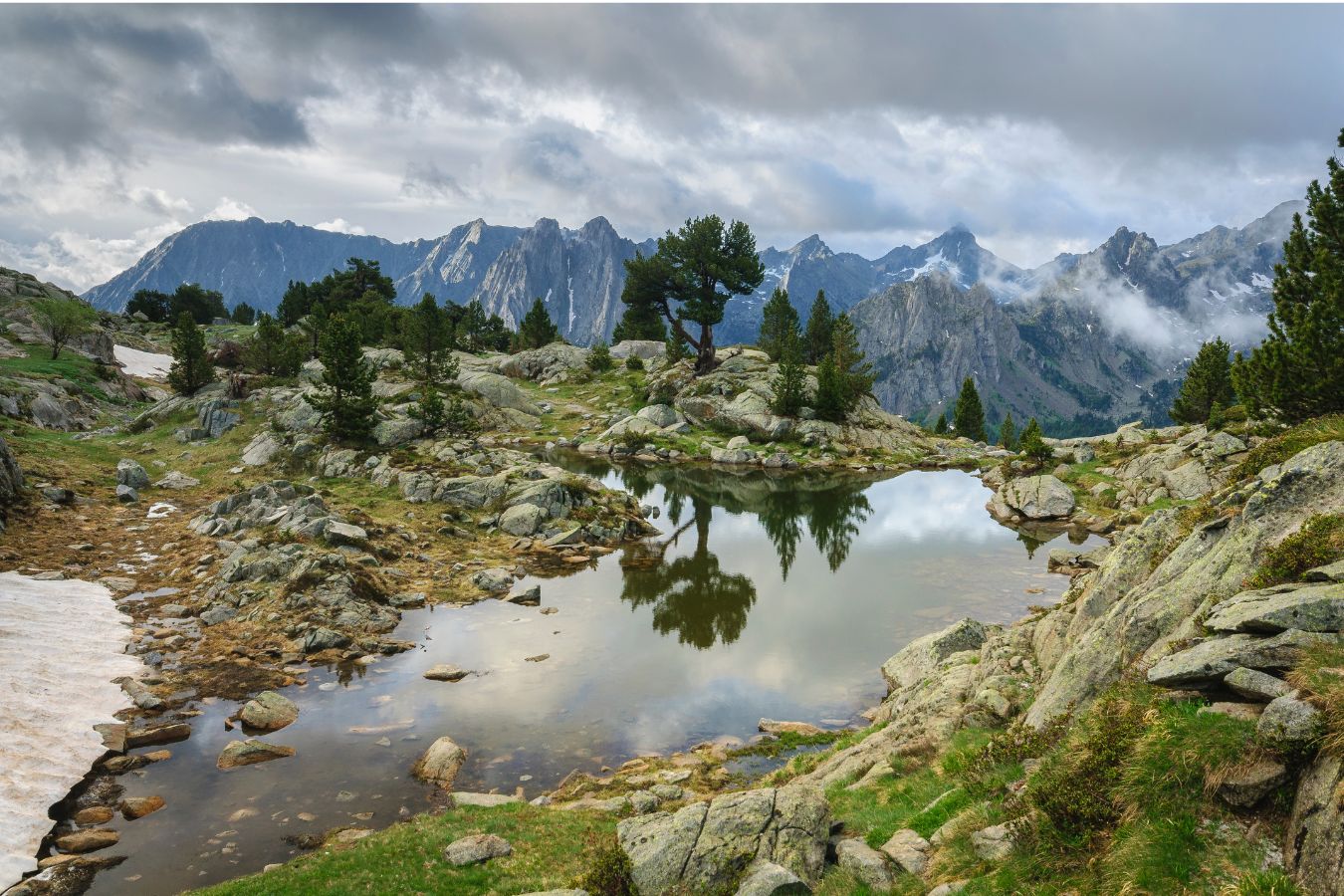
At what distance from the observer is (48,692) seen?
63.4 ft

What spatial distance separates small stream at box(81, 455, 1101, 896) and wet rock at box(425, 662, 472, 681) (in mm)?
383

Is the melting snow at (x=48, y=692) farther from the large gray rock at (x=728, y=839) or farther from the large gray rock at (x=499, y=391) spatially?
the large gray rock at (x=499, y=391)

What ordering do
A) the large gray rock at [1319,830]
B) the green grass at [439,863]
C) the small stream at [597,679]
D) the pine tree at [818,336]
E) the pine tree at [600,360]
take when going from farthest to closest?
the pine tree at [600,360] < the pine tree at [818,336] < the small stream at [597,679] < the green grass at [439,863] < the large gray rock at [1319,830]

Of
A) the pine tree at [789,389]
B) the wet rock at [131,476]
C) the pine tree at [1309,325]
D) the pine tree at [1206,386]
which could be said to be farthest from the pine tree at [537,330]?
the pine tree at [1309,325]

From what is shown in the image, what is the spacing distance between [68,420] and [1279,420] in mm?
91411

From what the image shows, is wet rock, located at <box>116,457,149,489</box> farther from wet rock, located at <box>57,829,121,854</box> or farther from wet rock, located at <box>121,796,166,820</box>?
wet rock, located at <box>57,829,121,854</box>

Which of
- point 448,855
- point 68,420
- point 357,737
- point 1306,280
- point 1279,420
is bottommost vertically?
point 357,737

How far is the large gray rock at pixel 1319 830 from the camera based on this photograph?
259 inches

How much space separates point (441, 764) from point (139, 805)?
714 centimetres

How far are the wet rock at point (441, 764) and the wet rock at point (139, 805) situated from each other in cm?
605

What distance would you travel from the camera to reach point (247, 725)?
20250mm

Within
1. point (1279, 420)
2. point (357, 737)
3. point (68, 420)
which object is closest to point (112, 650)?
point (357, 737)

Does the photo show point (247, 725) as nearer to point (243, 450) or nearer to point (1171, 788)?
point (1171, 788)

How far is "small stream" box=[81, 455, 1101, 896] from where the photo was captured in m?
16.6
